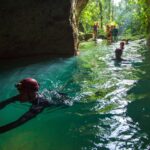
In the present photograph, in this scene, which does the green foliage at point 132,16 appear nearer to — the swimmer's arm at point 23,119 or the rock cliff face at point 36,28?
the rock cliff face at point 36,28

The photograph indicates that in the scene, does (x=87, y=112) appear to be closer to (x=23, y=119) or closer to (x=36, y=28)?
A: (x=23, y=119)

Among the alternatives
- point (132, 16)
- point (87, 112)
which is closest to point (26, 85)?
point (87, 112)

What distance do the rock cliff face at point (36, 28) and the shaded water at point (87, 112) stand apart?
2244mm

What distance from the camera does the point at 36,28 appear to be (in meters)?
14.4

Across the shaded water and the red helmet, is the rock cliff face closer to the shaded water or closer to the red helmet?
the shaded water

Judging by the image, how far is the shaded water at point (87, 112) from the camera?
227 inches

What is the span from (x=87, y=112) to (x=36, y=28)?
8.01 meters

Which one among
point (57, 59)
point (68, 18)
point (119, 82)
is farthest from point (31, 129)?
point (68, 18)

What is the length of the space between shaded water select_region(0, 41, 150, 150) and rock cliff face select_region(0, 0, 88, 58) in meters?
2.24

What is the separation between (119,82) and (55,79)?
2.43 meters

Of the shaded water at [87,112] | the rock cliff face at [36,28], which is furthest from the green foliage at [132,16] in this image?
the shaded water at [87,112]

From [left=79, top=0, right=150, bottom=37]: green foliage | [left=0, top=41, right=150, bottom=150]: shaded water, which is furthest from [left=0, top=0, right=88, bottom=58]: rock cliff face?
[left=79, top=0, right=150, bottom=37]: green foliage

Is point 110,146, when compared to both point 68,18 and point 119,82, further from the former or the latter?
point 68,18

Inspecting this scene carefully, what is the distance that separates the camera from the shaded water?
18.9ft
